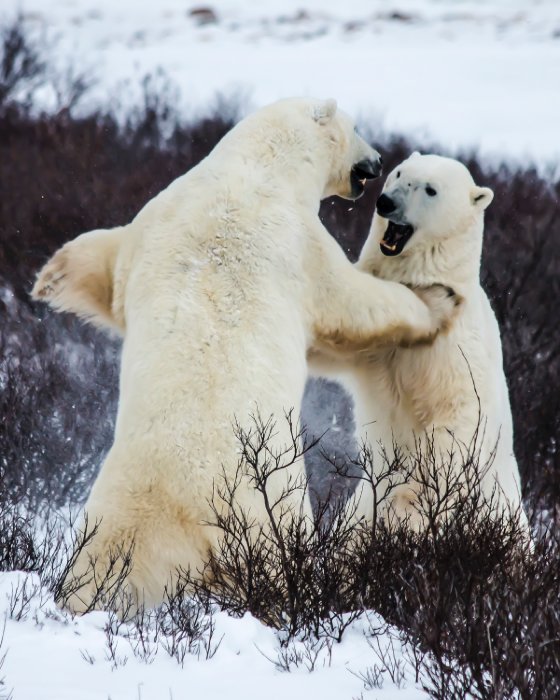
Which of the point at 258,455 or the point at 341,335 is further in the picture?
the point at 341,335

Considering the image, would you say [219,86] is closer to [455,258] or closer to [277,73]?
[277,73]

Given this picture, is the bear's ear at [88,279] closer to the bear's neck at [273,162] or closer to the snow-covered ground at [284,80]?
the bear's neck at [273,162]

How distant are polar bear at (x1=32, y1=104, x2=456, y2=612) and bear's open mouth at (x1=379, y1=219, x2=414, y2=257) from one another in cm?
19

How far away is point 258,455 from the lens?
9.99 feet

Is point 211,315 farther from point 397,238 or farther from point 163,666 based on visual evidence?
point 163,666

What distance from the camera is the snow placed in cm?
217

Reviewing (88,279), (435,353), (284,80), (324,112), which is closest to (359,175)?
(324,112)

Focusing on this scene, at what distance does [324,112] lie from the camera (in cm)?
383

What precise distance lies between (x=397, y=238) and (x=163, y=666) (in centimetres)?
184

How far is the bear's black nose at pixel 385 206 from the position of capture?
370 cm

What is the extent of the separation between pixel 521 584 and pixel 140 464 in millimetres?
1044

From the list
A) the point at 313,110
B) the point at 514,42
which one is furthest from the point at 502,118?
the point at 313,110

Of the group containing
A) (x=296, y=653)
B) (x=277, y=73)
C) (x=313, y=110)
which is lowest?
(x=277, y=73)

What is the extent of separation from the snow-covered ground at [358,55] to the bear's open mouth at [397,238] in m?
9.00
